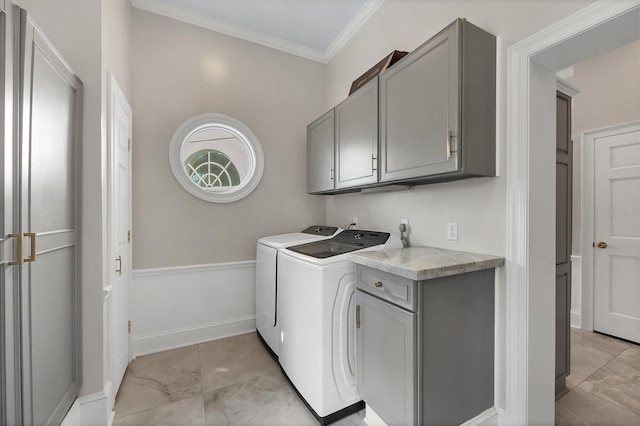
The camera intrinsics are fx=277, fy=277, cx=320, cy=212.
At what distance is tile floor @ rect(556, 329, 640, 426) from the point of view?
1.66 metres

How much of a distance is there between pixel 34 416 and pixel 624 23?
110 inches

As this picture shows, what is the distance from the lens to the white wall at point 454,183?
1424 millimetres

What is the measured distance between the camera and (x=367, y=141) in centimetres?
199

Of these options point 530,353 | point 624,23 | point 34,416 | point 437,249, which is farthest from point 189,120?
point 530,353

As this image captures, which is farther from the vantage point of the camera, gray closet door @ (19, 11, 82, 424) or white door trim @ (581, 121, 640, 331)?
white door trim @ (581, 121, 640, 331)

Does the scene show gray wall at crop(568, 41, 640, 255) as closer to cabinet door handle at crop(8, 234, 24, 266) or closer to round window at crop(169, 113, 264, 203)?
round window at crop(169, 113, 264, 203)

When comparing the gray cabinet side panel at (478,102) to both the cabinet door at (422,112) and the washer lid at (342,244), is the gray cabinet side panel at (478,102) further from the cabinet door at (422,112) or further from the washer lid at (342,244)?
the washer lid at (342,244)

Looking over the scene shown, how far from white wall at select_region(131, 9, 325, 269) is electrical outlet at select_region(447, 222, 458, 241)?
66.2 inches

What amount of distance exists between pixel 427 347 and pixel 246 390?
4.39ft

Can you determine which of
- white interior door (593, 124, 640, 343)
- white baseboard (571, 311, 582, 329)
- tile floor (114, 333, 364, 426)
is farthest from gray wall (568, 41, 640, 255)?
tile floor (114, 333, 364, 426)

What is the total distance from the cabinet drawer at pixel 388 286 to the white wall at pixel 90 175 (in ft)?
4.74

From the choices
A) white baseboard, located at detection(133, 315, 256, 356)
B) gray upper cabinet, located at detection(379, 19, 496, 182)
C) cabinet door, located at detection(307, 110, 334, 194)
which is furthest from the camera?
cabinet door, located at detection(307, 110, 334, 194)

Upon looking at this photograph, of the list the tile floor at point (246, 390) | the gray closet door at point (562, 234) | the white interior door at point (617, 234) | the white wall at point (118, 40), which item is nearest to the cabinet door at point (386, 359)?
the tile floor at point (246, 390)

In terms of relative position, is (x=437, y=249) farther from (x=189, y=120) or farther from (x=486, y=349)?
(x=189, y=120)
